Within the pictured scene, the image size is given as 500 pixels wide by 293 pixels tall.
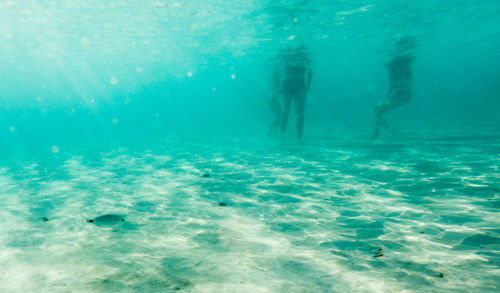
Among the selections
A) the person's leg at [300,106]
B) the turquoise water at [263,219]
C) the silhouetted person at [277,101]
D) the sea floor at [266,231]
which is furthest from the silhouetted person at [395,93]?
the sea floor at [266,231]

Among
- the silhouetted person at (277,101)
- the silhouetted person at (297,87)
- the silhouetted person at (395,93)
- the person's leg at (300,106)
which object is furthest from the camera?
the silhouetted person at (277,101)

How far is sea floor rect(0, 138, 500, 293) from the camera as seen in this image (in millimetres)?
3529

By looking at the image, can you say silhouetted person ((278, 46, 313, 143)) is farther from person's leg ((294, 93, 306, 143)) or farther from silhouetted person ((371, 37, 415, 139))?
silhouetted person ((371, 37, 415, 139))

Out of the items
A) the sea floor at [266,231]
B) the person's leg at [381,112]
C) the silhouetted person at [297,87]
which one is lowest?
the sea floor at [266,231]

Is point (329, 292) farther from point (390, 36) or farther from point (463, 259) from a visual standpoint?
point (390, 36)

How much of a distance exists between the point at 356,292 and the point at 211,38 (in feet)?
86.8

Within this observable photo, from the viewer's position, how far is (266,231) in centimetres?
527

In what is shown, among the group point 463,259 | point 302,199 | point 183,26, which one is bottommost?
point 463,259

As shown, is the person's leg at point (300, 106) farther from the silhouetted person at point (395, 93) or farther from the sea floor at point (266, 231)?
the sea floor at point (266, 231)

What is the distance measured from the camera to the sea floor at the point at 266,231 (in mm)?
3529

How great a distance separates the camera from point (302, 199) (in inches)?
283

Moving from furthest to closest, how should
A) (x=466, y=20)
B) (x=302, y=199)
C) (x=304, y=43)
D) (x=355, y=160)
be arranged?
(x=304, y=43) < (x=466, y=20) < (x=355, y=160) < (x=302, y=199)

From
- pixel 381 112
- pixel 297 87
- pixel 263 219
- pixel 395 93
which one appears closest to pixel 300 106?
pixel 297 87

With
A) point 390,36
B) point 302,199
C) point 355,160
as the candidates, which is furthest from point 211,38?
point 302,199
